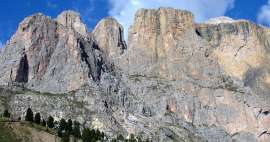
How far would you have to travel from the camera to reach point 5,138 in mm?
197500

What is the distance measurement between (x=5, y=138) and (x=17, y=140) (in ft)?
13.6

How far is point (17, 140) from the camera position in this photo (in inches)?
7869
